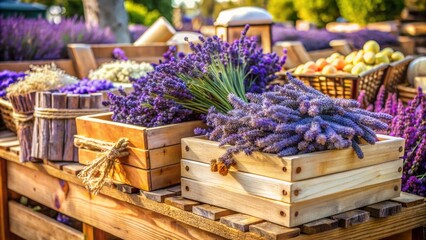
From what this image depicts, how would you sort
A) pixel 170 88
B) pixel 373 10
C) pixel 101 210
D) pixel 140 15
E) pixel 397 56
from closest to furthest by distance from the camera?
1. pixel 170 88
2. pixel 101 210
3. pixel 397 56
4. pixel 373 10
5. pixel 140 15

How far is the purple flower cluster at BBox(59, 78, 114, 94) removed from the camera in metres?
3.14

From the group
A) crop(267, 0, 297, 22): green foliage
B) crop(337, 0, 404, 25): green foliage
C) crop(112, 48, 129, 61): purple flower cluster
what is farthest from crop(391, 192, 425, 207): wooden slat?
crop(267, 0, 297, 22): green foliage

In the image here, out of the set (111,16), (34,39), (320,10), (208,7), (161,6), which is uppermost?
(208,7)

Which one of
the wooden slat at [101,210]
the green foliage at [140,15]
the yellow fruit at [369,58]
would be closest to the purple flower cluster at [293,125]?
the wooden slat at [101,210]

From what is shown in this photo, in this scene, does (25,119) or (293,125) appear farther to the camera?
(25,119)

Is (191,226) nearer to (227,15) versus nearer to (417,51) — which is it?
(227,15)

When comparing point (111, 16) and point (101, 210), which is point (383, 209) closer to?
point (101, 210)

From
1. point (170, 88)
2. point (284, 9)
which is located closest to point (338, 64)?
point (170, 88)

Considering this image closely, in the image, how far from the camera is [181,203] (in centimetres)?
223

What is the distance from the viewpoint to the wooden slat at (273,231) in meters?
1.88

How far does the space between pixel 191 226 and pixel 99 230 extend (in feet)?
2.52

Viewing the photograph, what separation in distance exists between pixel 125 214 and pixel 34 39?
2.36 meters

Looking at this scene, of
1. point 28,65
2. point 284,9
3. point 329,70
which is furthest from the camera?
point 284,9

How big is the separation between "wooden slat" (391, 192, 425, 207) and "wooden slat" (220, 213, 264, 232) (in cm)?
57
